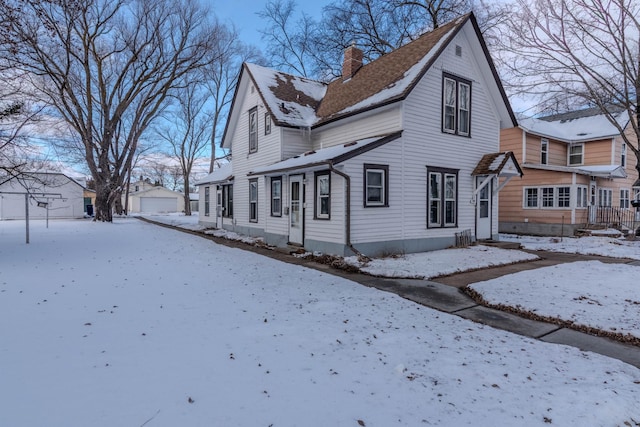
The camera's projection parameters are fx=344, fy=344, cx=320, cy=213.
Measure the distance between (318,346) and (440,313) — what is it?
89.1 inches

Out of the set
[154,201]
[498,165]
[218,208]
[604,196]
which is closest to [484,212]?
[498,165]

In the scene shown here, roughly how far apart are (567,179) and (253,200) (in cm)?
1444

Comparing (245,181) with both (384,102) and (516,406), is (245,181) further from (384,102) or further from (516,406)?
(516,406)

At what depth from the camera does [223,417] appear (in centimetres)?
253

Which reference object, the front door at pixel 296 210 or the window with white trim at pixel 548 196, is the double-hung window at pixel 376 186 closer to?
the front door at pixel 296 210

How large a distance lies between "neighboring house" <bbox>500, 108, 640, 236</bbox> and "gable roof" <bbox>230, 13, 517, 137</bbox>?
17.2 feet

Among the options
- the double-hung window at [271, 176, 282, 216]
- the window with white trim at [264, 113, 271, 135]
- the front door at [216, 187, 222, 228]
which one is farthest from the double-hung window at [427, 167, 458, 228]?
the front door at [216, 187, 222, 228]

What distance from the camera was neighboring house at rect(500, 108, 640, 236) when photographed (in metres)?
16.2

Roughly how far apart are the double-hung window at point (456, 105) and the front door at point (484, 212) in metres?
2.10

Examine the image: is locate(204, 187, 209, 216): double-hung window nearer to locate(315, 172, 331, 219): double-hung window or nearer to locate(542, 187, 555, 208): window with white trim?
locate(315, 172, 331, 219): double-hung window

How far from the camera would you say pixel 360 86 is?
1309cm

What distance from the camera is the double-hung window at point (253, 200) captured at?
1462 centimetres

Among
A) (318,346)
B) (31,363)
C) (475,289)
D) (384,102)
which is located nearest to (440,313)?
(475,289)

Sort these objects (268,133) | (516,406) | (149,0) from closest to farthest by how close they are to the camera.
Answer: (516,406)
(268,133)
(149,0)
